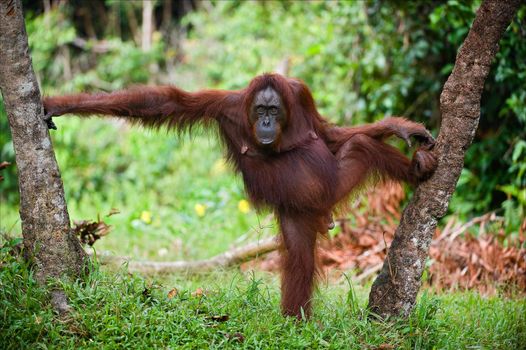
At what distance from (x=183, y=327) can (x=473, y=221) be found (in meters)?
3.61

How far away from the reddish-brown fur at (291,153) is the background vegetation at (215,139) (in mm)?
241

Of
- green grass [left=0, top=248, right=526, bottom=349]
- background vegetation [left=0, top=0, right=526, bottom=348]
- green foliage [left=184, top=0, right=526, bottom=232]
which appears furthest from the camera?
green foliage [left=184, top=0, right=526, bottom=232]

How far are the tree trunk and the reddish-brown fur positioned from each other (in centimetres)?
24

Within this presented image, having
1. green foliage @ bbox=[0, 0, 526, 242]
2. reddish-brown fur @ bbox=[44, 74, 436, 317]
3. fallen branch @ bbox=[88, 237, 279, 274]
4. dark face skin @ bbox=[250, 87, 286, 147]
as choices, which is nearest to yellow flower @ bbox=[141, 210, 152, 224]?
green foliage @ bbox=[0, 0, 526, 242]

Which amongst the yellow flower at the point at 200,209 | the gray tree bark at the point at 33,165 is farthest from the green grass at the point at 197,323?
the yellow flower at the point at 200,209

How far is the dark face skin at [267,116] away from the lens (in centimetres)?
398

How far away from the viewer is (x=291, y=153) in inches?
164

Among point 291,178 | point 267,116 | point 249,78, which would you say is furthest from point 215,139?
point 249,78

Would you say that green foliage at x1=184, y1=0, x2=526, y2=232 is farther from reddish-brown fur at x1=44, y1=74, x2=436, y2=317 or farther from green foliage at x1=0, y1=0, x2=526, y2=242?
reddish-brown fur at x1=44, y1=74, x2=436, y2=317

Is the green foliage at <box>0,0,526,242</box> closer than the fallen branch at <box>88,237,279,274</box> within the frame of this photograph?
No

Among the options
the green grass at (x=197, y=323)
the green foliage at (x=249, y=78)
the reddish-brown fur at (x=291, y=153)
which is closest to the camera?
the green grass at (x=197, y=323)

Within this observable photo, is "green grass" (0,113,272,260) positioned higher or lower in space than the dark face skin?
lower

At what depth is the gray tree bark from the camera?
3355mm

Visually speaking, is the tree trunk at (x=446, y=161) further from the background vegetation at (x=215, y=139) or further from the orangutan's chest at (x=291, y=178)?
the orangutan's chest at (x=291, y=178)
